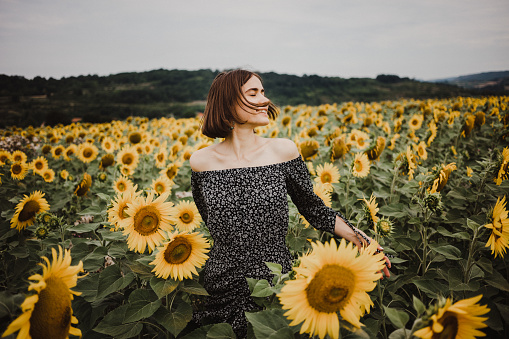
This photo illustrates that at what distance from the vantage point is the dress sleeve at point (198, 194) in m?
2.12

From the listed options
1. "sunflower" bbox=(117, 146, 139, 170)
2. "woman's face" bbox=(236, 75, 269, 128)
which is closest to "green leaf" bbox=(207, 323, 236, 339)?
"woman's face" bbox=(236, 75, 269, 128)

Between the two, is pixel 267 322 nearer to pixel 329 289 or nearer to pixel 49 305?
pixel 329 289

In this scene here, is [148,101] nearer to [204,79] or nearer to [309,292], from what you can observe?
[204,79]

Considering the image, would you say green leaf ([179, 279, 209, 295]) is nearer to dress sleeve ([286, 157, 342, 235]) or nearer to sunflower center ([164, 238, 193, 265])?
sunflower center ([164, 238, 193, 265])

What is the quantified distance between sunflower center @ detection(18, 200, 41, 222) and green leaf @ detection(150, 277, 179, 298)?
6.09 ft

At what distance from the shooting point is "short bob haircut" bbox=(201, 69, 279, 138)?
194 centimetres

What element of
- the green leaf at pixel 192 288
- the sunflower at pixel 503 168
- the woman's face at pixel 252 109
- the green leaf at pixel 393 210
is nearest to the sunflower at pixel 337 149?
the green leaf at pixel 393 210

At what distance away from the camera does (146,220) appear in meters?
1.66

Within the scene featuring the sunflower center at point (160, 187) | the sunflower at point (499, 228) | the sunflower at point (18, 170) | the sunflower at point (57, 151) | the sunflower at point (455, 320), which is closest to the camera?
the sunflower at point (455, 320)

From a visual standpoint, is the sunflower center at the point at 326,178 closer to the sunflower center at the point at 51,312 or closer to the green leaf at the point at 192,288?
the green leaf at the point at 192,288

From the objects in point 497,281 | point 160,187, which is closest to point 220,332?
point 497,281

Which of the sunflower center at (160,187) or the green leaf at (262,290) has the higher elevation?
the green leaf at (262,290)

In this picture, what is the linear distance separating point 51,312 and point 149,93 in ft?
122

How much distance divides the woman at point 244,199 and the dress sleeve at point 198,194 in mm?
56
